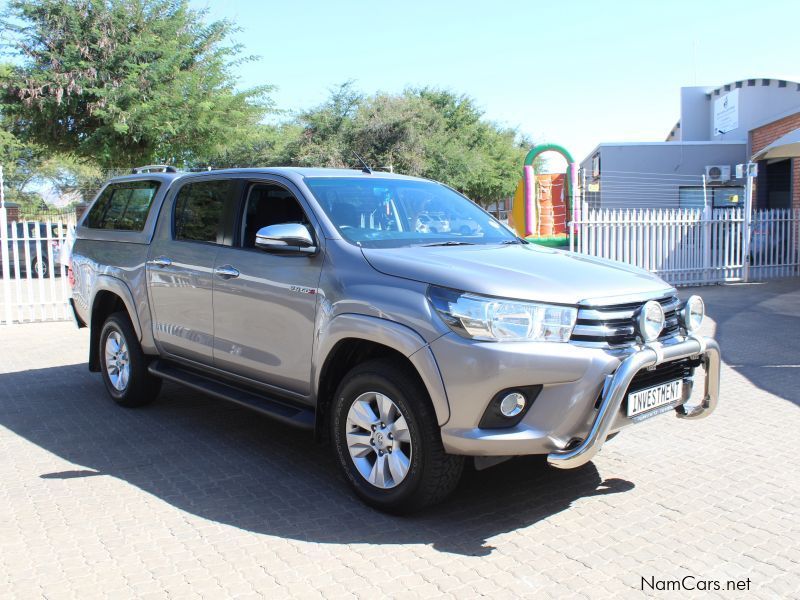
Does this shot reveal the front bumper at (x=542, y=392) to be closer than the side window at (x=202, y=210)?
Yes

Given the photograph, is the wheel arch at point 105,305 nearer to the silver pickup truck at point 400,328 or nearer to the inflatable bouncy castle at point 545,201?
the silver pickup truck at point 400,328

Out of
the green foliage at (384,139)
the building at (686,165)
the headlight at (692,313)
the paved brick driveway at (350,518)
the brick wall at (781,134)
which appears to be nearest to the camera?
the paved brick driveway at (350,518)

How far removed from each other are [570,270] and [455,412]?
111 cm

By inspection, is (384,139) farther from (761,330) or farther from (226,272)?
(226,272)

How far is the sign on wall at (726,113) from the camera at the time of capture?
24828 mm

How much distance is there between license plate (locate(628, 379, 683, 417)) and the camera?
12.8 ft

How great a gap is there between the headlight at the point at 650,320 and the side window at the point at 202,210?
2993 millimetres

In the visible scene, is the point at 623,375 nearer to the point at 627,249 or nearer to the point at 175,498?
the point at 175,498

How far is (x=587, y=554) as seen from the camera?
3.68m

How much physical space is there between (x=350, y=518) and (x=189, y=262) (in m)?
2.47

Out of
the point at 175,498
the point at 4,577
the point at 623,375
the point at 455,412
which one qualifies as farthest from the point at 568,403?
the point at 4,577

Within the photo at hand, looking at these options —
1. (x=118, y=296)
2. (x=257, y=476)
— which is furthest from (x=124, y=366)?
(x=257, y=476)

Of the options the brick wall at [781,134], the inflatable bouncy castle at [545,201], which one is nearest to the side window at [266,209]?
the inflatable bouncy castle at [545,201]

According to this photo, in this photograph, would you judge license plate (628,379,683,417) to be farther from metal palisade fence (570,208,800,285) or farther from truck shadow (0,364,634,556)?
metal palisade fence (570,208,800,285)
